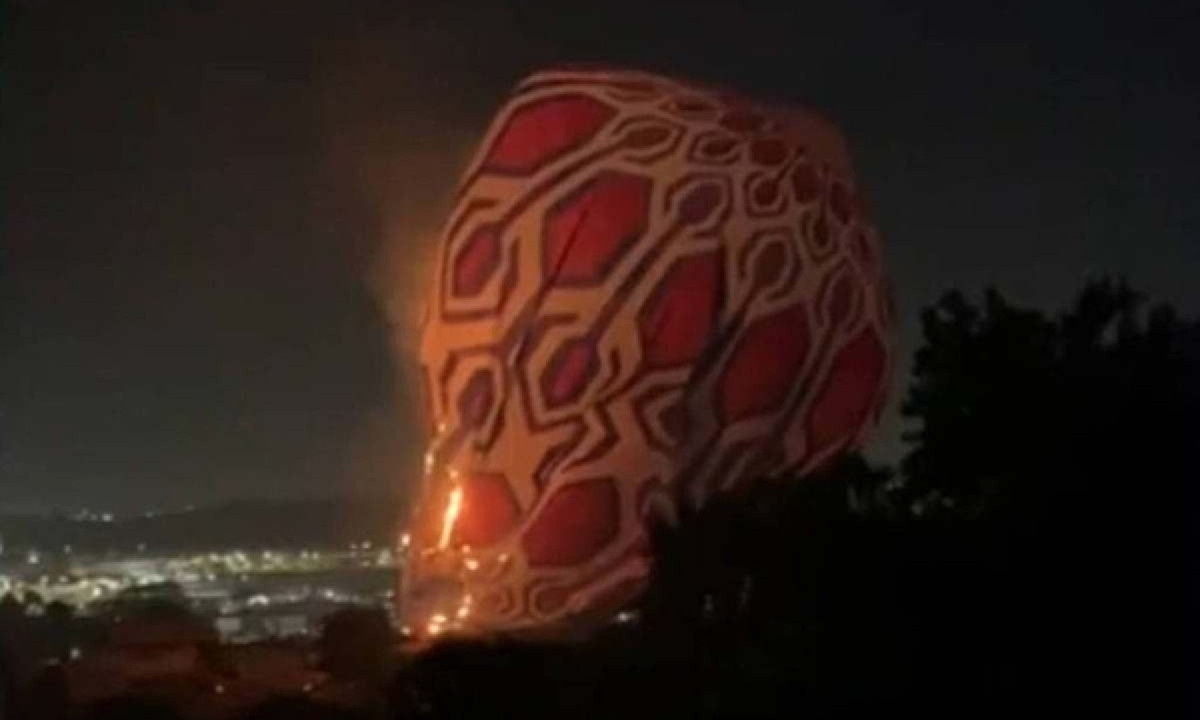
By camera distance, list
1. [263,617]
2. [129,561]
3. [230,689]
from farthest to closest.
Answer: [129,561] → [263,617] → [230,689]

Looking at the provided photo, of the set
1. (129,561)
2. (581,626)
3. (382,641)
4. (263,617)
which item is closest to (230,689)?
(382,641)

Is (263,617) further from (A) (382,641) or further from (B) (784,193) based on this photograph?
(B) (784,193)

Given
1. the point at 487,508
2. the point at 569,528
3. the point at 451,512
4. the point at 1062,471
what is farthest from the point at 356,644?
the point at 1062,471

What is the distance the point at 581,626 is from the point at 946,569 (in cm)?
1133

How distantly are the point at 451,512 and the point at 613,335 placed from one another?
2355 mm

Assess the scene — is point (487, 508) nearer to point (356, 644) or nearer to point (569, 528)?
point (569, 528)

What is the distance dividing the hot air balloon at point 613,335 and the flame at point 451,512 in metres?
0.02

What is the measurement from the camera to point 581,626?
28156mm

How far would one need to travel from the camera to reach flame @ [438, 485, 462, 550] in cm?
3097

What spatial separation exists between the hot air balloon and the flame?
2 centimetres

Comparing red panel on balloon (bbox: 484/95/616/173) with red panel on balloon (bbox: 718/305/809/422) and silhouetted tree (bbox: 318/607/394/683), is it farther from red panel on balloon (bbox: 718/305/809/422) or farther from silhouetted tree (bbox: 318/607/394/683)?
silhouetted tree (bbox: 318/607/394/683)

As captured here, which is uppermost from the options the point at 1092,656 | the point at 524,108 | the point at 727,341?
the point at 524,108

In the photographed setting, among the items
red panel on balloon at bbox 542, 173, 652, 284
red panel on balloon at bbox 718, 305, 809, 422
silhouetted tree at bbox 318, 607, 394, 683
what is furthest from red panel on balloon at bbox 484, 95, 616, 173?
silhouetted tree at bbox 318, 607, 394, 683

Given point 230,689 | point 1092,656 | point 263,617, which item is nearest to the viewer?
point 1092,656
